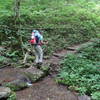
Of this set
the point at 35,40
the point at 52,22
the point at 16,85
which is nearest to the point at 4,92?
the point at 16,85

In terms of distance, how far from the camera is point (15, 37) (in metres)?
12.5

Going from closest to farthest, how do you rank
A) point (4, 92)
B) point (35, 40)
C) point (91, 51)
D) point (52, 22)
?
point (4, 92) < point (35, 40) < point (91, 51) < point (52, 22)

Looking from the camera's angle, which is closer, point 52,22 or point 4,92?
point 4,92

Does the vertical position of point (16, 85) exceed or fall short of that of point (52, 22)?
it falls short

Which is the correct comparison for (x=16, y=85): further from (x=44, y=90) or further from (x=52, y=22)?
(x=52, y=22)

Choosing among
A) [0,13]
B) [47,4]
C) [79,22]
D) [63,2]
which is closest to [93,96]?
[0,13]

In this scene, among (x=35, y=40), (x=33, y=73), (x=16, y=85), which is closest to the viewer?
(x=16, y=85)

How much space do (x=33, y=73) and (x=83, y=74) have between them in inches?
93.6

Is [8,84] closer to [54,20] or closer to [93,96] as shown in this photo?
[93,96]

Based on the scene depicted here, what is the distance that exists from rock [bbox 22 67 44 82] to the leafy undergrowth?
34.8 inches

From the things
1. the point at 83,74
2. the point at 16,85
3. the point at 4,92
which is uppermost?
the point at 4,92

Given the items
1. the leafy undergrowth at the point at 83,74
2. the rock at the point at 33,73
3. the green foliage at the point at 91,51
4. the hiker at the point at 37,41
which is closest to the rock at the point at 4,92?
the rock at the point at 33,73

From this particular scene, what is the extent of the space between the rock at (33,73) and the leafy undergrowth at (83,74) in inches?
34.8

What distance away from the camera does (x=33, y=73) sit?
8492 millimetres
